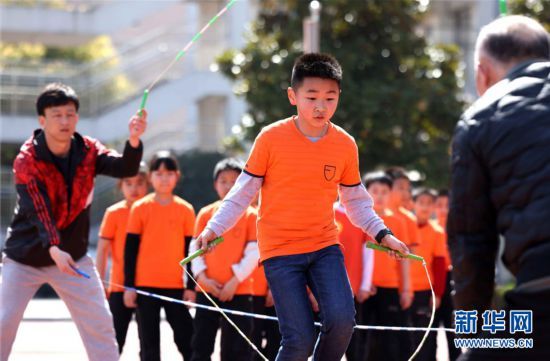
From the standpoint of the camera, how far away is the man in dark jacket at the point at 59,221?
709 cm

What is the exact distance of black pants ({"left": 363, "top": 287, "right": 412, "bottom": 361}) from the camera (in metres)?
9.67

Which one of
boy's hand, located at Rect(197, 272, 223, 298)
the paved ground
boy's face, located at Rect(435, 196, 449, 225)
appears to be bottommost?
the paved ground

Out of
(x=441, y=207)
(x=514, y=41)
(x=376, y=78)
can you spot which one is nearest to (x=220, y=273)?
(x=441, y=207)

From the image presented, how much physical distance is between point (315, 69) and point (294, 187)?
0.66 m

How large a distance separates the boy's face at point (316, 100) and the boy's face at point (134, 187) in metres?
3.72

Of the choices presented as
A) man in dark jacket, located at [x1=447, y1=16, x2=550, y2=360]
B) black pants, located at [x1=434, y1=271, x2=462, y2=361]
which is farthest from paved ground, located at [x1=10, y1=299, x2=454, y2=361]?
man in dark jacket, located at [x1=447, y1=16, x2=550, y2=360]

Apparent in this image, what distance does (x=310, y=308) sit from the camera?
6027 mm

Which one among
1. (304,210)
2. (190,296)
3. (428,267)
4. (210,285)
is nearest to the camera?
(304,210)

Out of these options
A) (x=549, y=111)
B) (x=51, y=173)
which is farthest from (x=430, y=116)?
(x=549, y=111)

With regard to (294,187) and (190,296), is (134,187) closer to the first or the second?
(190,296)

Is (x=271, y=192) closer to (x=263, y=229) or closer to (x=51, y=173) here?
(x=263, y=229)

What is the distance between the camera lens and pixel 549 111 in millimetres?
3959

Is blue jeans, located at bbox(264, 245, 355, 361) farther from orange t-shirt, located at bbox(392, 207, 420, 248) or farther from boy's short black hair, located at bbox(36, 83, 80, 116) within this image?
orange t-shirt, located at bbox(392, 207, 420, 248)

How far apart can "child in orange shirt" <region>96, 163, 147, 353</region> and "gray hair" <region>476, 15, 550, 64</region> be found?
5420mm
